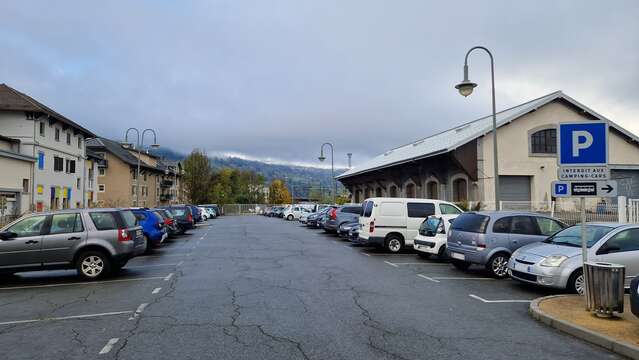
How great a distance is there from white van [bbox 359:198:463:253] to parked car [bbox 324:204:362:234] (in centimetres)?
801

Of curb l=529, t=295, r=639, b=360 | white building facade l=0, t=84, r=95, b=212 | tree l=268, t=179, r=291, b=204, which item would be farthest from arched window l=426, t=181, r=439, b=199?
tree l=268, t=179, r=291, b=204

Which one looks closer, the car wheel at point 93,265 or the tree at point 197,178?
the car wheel at point 93,265

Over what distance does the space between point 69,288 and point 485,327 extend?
855 cm

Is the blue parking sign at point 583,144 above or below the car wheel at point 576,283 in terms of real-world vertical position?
above

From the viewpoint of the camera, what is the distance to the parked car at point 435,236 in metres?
15.0

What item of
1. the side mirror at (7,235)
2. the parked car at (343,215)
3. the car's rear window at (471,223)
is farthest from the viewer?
the parked car at (343,215)

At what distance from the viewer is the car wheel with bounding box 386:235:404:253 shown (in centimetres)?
1812

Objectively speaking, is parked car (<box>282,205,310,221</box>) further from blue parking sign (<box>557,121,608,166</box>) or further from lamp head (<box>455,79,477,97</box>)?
blue parking sign (<box>557,121,608,166</box>)

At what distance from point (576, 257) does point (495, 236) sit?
8.82 ft

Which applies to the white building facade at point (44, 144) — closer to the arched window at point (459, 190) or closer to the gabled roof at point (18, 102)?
the gabled roof at point (18, 102)


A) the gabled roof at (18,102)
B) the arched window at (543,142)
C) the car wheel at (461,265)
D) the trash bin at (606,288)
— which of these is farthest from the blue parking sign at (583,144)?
the gabled roof at (18,102)

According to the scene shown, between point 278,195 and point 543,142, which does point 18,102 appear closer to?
point 543,142

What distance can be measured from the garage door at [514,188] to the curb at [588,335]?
21722 mm

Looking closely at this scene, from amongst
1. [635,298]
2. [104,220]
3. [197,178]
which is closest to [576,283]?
[635,298]
